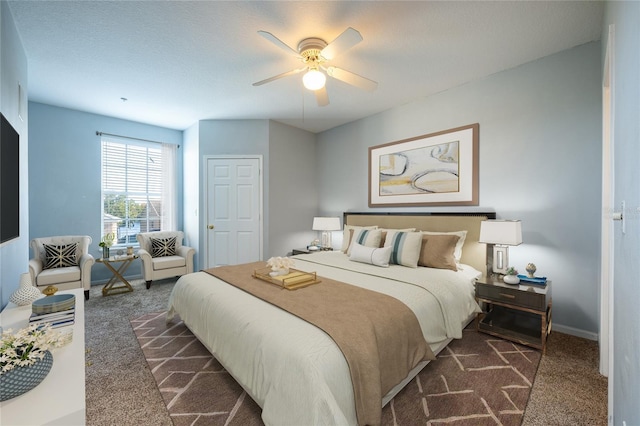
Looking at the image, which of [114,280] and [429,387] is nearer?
[429,387]

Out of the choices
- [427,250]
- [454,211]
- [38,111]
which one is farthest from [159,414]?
[38,111]

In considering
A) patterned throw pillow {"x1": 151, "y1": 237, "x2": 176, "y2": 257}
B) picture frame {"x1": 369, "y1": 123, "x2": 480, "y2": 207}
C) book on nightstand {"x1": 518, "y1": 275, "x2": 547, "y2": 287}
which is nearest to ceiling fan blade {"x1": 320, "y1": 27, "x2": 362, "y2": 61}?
picture frame {"x1": 369, "y1": 123, "x2": 480, "y2": 207}

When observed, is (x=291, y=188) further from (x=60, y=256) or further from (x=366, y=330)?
(x=366, y=330)

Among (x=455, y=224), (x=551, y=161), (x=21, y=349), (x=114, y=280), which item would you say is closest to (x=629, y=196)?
(x=551, y=161)

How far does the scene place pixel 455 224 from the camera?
3150 millimetres

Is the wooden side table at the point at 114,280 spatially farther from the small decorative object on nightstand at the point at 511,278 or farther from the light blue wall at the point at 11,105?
the small decorative object on nightstand at the point at 511,278

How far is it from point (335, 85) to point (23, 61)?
10.4ft

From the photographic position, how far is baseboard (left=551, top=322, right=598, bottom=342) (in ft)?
8.08

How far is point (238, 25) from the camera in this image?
2.24 meters

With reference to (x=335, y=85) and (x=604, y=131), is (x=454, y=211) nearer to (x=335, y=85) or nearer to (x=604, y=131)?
(x=604, y=131)

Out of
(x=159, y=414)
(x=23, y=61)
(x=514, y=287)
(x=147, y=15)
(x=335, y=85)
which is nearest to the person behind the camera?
(x=159, y=414)

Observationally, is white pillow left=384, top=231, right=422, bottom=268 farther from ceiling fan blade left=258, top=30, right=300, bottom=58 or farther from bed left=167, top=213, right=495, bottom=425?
ceiling fan blade left=258, top=30, right=300, bottom=58

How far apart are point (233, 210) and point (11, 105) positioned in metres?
2.88

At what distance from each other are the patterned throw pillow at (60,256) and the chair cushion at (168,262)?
3.20 ft
